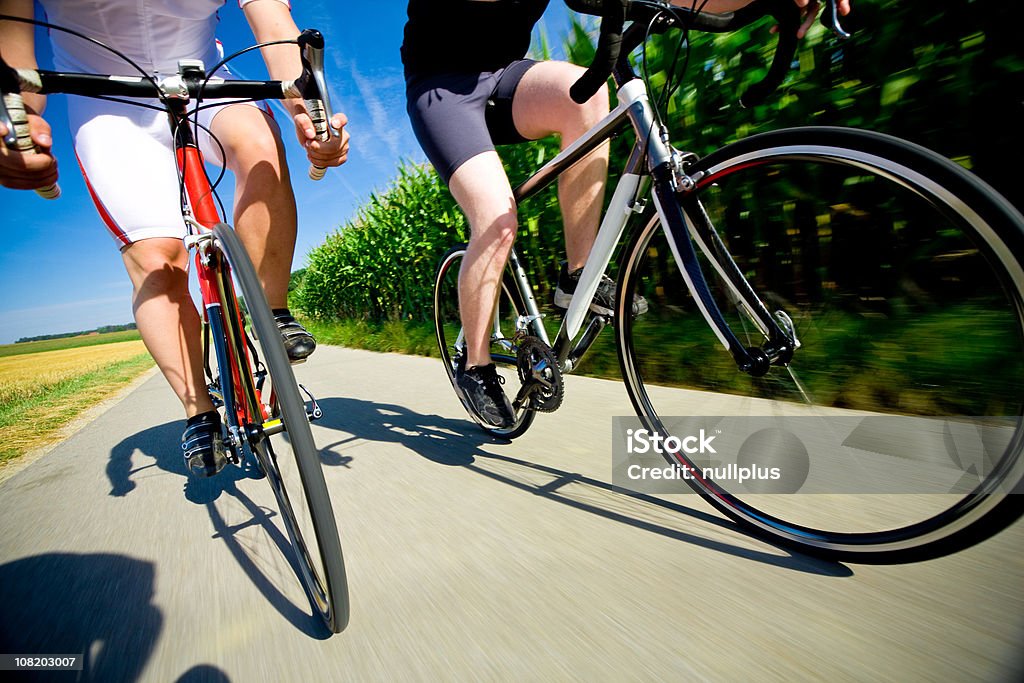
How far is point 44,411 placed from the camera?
4770 mm

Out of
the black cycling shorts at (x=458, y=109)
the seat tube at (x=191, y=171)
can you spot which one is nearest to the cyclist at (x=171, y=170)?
the seat tube at (x=191, y=171)

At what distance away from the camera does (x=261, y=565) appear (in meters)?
1.44

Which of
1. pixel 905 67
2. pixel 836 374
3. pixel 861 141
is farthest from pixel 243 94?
pixel 905 67

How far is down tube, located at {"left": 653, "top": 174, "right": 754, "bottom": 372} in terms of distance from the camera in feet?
4.37

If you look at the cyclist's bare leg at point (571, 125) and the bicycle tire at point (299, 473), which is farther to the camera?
the cyclist's bare leg at point (571, 125)

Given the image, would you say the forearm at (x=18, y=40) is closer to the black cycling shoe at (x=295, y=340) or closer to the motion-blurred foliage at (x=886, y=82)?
the black cycling shoe at (x=295, y=340)

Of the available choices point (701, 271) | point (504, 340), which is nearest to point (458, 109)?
point (504, 340)

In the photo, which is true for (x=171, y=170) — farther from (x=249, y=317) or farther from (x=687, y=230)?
(x=687, y=230)

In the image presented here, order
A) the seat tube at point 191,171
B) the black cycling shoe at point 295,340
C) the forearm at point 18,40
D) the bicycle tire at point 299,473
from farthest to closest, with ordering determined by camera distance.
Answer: the black cycling shoe at point 295,340 < the seat tube at point 191,171 < the forearm at point 18,40 < the bicycle tire at point 299,473

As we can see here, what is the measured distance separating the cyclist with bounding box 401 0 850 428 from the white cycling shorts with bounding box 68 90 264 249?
93 cm

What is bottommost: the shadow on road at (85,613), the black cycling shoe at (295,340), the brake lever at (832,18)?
the shadow on road at (85,613)

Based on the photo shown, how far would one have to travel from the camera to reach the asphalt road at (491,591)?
35.9 inches

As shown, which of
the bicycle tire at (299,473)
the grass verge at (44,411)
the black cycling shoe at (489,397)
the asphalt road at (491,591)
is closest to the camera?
the asphalt road at (491,591)

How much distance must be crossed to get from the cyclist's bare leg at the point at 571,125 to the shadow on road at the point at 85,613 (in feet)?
5.55
